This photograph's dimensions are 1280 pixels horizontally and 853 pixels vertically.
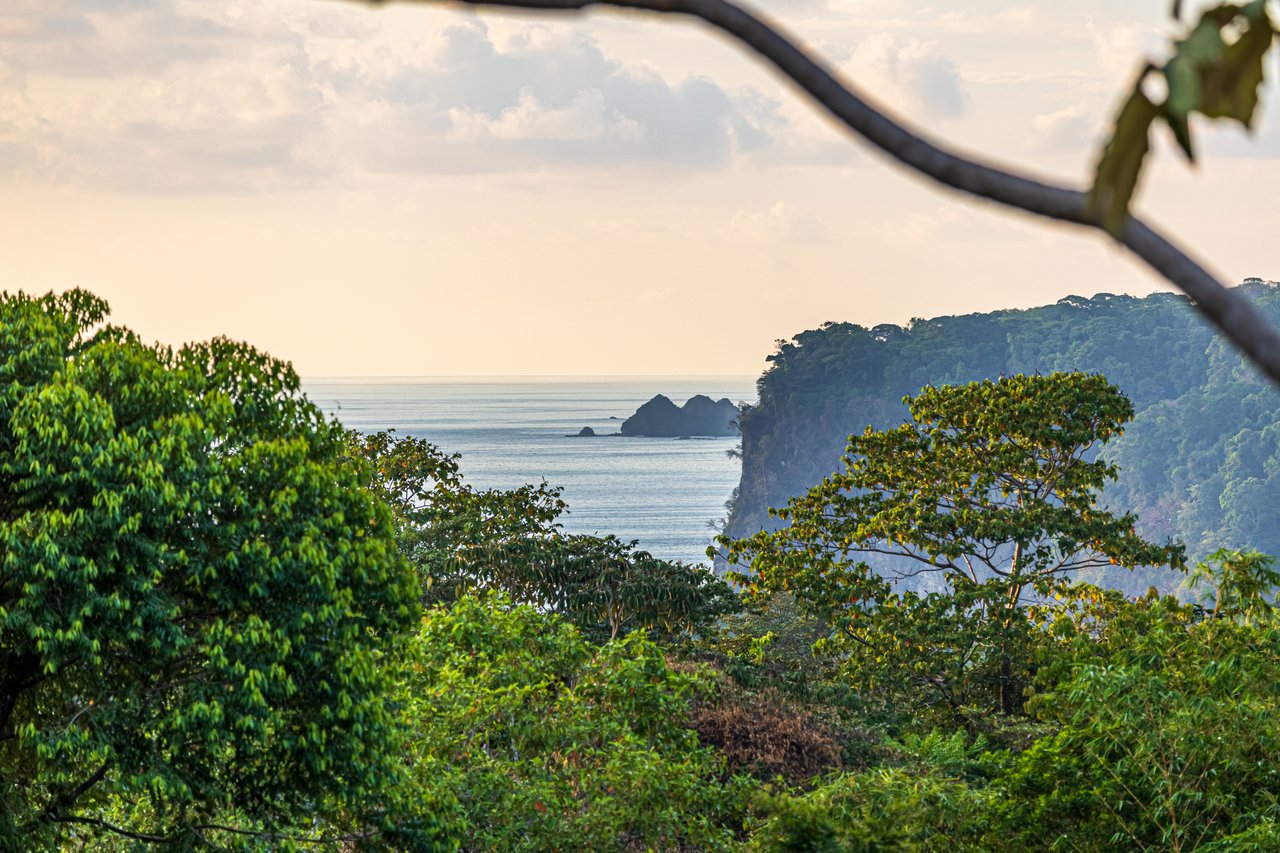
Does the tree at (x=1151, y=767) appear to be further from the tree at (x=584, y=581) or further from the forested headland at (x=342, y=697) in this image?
the tree at (x=584, y=581)

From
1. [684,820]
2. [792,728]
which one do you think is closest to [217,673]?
[684,820]

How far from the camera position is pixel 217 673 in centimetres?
872

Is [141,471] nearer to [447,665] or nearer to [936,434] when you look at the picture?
[447,665]

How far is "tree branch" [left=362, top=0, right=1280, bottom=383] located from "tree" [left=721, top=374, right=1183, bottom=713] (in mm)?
16319

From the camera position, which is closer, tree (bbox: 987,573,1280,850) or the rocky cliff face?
tree (bbox: 987,573,1280,850)

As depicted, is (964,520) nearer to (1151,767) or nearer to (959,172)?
(1151,767)

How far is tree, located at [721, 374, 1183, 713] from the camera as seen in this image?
18.2 metres

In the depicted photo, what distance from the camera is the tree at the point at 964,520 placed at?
18188mm

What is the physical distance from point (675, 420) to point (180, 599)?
522 feet

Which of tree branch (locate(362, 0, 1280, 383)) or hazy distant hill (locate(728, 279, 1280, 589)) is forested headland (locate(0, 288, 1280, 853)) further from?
hazy distant hill (locate(728, 279, 1280, 589))

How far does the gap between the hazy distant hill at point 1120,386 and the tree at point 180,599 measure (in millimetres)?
75267

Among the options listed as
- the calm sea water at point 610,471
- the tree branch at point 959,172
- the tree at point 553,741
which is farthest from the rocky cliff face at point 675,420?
the tree branch at point 959,172

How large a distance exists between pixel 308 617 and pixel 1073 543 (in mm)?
12660

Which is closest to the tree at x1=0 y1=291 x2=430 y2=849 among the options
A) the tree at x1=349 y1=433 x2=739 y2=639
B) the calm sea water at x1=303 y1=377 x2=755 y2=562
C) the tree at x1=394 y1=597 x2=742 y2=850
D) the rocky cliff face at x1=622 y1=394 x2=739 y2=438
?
the tree at x1=394 y1=597 x2=742 y2=850
